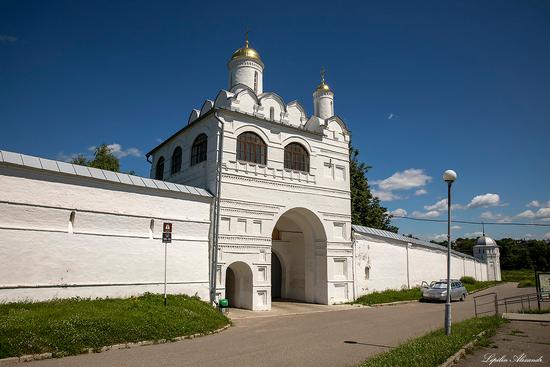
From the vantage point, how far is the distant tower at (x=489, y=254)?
1818 inches

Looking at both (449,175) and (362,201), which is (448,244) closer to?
(449,175)

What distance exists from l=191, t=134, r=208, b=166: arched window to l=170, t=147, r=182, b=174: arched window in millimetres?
1643

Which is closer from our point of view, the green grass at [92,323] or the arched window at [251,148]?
the green grass at [92,323]

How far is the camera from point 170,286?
46.4 feet

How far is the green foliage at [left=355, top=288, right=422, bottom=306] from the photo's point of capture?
66.4 ft

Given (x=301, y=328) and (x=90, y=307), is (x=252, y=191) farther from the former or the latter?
(x=90, y=307)

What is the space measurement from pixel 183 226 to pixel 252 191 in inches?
145

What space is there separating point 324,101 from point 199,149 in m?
9.02

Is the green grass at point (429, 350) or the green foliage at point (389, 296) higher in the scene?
the green grass at point (429, 350)

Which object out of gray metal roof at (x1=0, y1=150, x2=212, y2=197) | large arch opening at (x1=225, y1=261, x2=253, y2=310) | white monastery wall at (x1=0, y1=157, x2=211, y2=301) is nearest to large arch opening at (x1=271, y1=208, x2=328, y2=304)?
large arch opening at (x1=225, y1=261, x2=253, y2=310)

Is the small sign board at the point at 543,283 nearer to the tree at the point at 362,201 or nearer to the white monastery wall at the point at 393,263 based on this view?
the white monastery wall at the point at 393,263

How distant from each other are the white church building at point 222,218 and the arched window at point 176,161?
13cm

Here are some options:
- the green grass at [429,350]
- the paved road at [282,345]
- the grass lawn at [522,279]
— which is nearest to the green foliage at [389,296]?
the paved road at [282,345]

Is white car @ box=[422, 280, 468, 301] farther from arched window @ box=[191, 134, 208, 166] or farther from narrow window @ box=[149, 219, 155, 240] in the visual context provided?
narrow window @ box=[149, 219, 155, 240]
